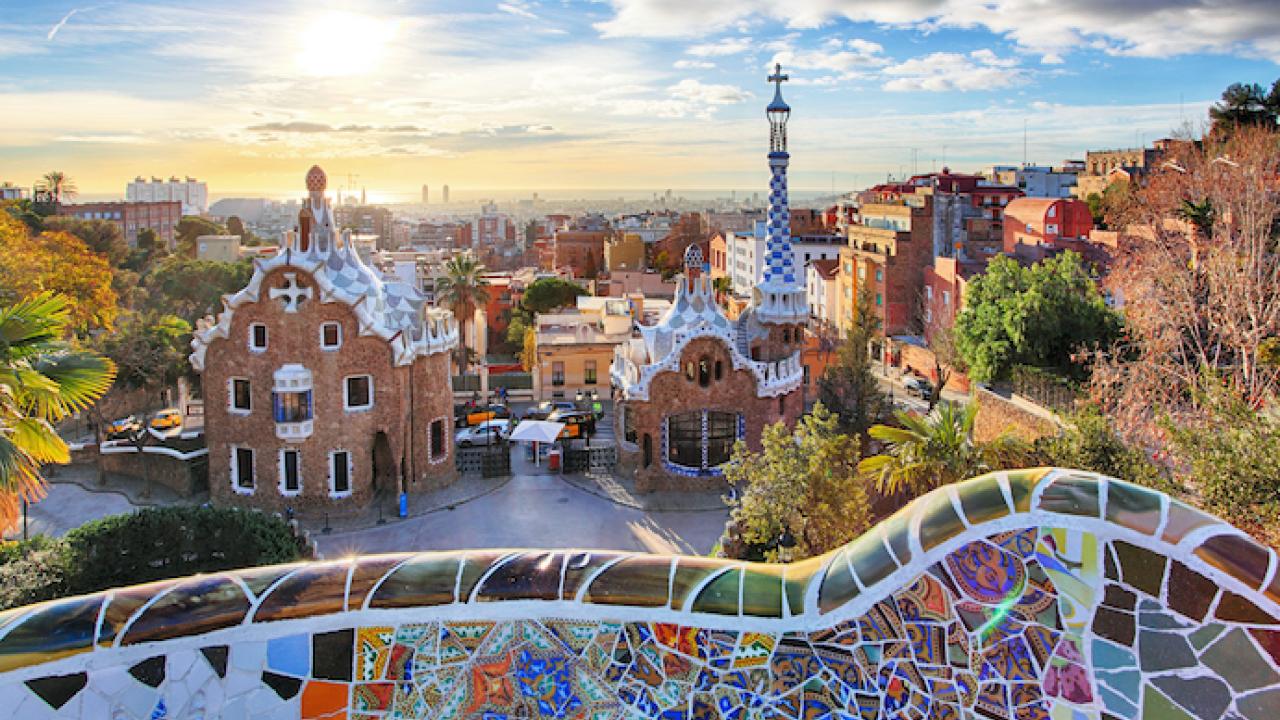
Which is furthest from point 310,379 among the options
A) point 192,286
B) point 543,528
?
point 192,286

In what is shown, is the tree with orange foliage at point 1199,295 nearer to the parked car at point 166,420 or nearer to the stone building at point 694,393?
the stone building at point 694,393

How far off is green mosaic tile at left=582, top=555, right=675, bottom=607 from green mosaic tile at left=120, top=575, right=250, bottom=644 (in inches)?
82.3

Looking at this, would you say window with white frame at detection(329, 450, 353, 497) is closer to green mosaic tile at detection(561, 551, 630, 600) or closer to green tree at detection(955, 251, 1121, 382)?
green tree at detection(955, 251, 1121, 382)

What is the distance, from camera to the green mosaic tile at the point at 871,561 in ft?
18.3

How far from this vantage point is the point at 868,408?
25.8 metres

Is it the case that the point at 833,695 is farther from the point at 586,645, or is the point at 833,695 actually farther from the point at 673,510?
the point at 673,510

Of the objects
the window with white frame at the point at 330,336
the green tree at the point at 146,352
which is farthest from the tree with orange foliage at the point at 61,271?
the window with white frame at the point at 330,336

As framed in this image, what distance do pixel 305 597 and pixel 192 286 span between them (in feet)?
151

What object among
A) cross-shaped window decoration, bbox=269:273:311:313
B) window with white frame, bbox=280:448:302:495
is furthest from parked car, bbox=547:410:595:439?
cross-shaped window decoration, bbox=269:273:311:313

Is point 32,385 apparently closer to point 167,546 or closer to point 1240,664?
point 167,546

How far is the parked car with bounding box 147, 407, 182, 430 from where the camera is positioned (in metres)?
31.9

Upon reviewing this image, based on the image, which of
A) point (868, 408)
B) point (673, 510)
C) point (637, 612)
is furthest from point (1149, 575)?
point (868, 408)

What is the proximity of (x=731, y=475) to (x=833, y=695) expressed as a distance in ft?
36.3

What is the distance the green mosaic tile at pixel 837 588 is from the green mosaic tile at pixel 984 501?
2.51ft
